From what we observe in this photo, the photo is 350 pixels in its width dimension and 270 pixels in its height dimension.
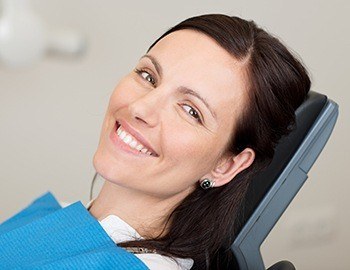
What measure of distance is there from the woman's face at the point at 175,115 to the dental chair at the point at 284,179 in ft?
0.36

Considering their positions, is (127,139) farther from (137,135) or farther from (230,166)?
(230,166)

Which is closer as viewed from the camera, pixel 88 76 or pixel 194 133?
pixel 194 133

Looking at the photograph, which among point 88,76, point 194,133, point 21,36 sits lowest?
point 88,76

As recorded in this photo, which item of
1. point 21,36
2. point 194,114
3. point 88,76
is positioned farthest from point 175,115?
point 88,76

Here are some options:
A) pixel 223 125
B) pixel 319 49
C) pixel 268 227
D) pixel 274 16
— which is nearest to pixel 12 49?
pixel 223 125

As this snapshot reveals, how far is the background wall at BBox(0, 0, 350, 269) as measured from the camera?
189cm

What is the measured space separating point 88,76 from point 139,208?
75 cm

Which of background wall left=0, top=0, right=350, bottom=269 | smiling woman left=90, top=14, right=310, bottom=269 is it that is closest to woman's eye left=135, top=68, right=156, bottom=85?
smiling woman left=90, top=14, right=310, bottom=269

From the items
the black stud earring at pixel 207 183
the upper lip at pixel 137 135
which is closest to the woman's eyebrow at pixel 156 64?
the upper lip at pixel 137 135

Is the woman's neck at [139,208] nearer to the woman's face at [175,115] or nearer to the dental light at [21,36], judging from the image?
the woman's face at [175,115]

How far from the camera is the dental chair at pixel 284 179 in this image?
126 cm

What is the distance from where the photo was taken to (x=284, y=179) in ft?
4.14

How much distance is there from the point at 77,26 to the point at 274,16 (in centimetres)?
57

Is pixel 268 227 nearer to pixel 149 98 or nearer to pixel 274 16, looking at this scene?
pixel 149 98
